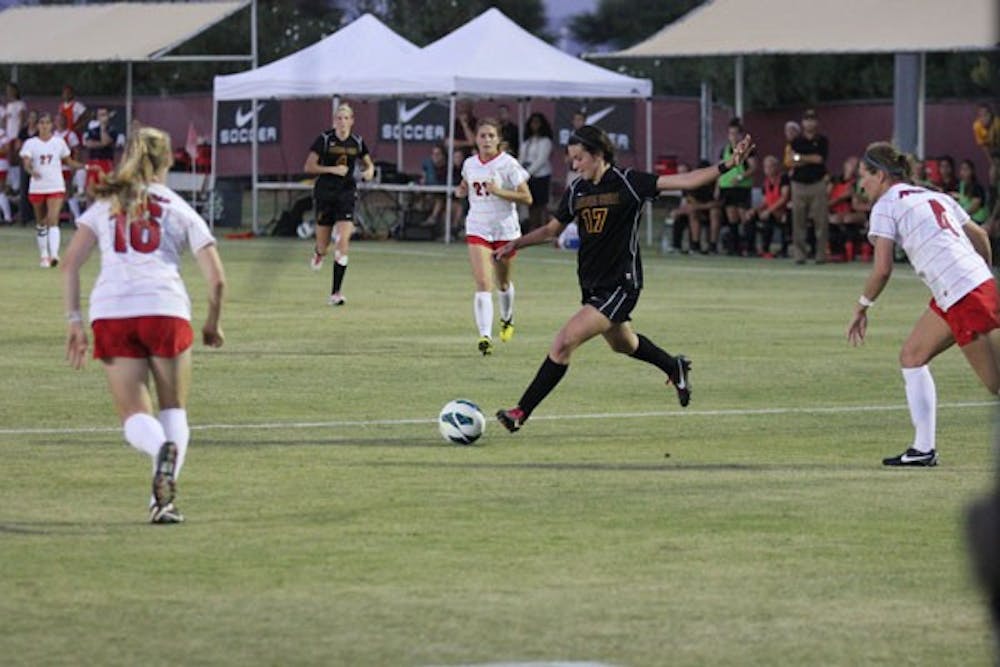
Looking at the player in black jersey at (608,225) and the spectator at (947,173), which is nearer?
the player in black jersey at (608,225)

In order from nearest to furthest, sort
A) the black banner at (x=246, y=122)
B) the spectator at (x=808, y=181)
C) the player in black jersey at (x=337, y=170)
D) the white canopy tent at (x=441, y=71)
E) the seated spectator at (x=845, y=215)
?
the player in black jersey at (x=337, y=170), the spectator at (x=808, y=181), the seated spectator at (x=845, y=215), the white canopy tent at (x=441, y=71), the black banner at (x=246, y=122)

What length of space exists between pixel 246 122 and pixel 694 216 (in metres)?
11.2

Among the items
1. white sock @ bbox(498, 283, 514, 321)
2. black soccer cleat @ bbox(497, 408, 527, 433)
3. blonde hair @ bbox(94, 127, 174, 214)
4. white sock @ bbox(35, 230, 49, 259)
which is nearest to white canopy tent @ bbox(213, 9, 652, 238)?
white sock @ bbox(35, 230, 49, 259)

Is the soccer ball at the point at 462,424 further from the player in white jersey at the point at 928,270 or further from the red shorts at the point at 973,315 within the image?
the red shorts at the point at 973,315

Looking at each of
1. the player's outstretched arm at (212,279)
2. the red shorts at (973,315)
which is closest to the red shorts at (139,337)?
the player's outstretched arm at (212,279)

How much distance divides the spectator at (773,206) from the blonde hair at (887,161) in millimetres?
21996

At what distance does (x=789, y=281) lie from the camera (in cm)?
3097

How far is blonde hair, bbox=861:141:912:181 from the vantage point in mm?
12969

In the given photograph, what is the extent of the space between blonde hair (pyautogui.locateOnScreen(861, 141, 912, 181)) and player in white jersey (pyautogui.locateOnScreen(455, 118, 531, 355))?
871cm

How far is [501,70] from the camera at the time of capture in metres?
38.4

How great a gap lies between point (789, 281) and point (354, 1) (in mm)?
23514

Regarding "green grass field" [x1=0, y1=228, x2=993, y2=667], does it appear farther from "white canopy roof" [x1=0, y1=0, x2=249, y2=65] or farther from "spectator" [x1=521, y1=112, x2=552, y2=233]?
"white canopy roof" [x1=0, y1=0, x2=249, y2=65]

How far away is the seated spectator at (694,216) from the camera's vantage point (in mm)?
37000

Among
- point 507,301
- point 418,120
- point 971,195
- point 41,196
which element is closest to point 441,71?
point 418,120
